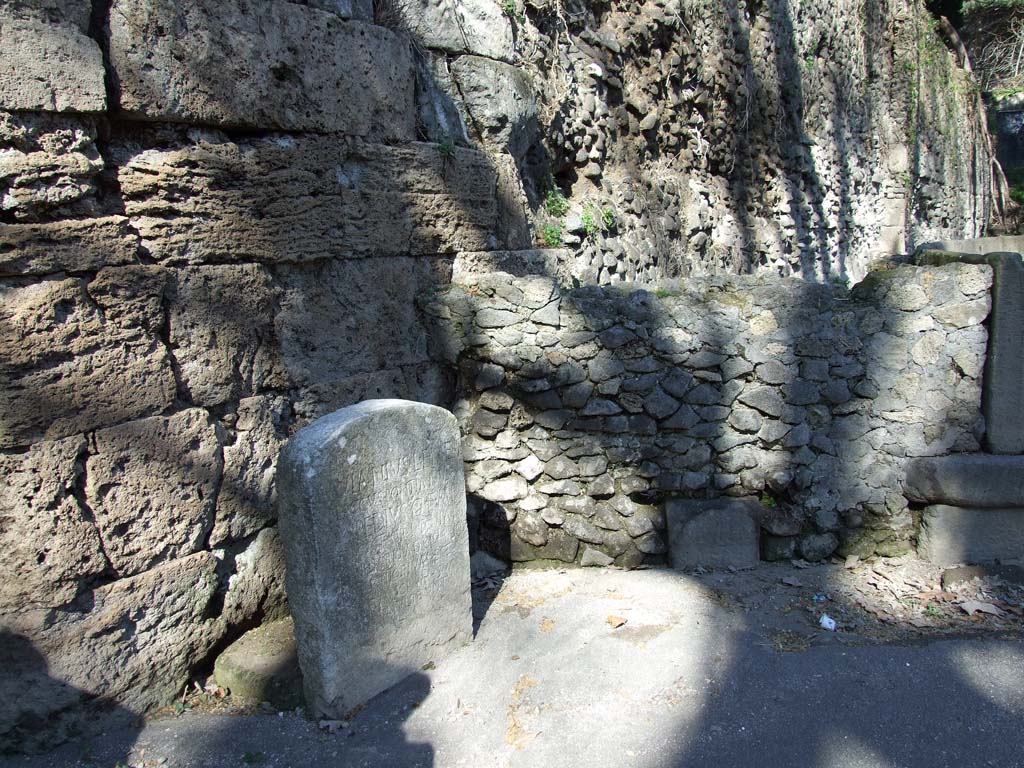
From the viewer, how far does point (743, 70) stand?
26.7 feet

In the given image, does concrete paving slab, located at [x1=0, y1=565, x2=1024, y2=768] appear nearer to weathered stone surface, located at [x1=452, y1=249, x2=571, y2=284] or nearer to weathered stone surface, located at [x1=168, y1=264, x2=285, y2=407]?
weathered stone surface, located at [x1=168, y1=264, x2=285, y2=407]

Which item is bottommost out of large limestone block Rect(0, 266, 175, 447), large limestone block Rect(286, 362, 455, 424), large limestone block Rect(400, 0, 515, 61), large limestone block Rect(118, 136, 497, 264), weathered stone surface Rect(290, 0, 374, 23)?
large limestone block Rect(286, 362, 455, 424)

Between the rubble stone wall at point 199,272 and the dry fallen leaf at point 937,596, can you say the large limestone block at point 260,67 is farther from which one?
the dry fallen leaf at point 937,596

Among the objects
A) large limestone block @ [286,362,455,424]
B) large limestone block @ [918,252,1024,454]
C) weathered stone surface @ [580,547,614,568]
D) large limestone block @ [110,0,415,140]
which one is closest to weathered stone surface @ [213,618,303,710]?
large limestone block @ [286,362,455,424]

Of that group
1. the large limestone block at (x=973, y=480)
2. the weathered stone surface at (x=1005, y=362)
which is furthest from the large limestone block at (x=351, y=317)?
the weathered stone surface at (x=1005, y=362)

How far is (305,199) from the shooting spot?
11.1ft

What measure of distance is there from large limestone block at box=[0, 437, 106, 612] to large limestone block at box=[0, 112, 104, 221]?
33.6 inches

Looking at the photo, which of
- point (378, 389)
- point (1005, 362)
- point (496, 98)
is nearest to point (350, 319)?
point (378, 389)

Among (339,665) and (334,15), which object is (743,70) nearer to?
(334,15)

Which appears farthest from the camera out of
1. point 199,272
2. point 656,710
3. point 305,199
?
point 305,199

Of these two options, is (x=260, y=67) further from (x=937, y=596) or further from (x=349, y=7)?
(x=937, y=596)

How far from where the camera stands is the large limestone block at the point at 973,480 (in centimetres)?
367

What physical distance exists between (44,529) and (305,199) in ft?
5.73

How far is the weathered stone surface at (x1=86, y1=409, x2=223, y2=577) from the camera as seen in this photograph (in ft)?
8.97
